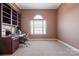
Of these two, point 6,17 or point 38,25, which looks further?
point 38,25

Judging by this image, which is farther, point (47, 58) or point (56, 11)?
point (56, 11)

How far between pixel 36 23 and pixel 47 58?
31.8 feet

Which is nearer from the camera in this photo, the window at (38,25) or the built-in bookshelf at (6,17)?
the built-in bookshelf at (6,17)

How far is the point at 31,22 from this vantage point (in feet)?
38.8

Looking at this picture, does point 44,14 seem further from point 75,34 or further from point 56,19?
point 75,34

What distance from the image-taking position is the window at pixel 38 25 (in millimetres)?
11820

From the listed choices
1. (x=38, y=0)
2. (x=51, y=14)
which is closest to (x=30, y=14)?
(x=51, y=14)

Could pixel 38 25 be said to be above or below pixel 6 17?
below

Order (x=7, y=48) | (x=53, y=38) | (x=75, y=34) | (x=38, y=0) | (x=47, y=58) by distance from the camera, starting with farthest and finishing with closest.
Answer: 1. (x=53, y=38)
2. (x=75, y=34)
3. (x=7, y=48)
4. (x=38, y=0)
5. (x=47, y=58)

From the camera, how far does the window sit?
465 inches

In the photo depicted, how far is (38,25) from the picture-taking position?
1203 cm

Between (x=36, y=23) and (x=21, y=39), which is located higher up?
(x=36, y=23)

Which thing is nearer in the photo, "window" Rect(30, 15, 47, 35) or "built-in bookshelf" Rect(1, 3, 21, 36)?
"built-in bookshelf" Rect(1, 3, 21, 36)

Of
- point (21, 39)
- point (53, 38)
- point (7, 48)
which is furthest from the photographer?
point (53, 38)
